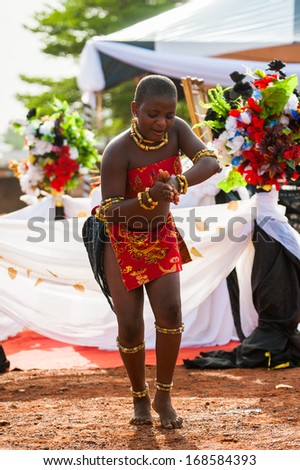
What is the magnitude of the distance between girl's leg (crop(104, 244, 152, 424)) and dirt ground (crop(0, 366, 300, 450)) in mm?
120

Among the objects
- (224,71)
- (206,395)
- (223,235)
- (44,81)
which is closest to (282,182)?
(223,235)

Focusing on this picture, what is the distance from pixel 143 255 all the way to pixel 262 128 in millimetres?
1970

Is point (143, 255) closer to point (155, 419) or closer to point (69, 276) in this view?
point (155, 419)

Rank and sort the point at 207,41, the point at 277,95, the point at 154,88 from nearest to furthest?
the point at 154,88, the point at 277,95, the point at 207,41

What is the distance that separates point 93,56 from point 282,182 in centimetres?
692

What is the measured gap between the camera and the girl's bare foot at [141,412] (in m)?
4.44

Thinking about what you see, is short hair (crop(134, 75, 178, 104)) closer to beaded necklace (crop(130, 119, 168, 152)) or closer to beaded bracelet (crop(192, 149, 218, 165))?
beaded necklace (crop(130, 119, 168, 152))

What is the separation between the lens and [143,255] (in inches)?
173

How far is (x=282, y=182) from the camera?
20.5ft

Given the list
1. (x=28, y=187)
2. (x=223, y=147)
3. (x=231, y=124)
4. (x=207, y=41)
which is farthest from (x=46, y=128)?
(x=231, y=124)

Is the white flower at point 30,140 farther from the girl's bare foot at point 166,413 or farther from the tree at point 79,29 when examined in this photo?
the tree at point 79,29

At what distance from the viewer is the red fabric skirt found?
173 inches

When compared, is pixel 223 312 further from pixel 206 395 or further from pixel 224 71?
pixel 224 71

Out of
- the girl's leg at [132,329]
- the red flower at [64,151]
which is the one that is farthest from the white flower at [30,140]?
the girl's leg at [132,329]
